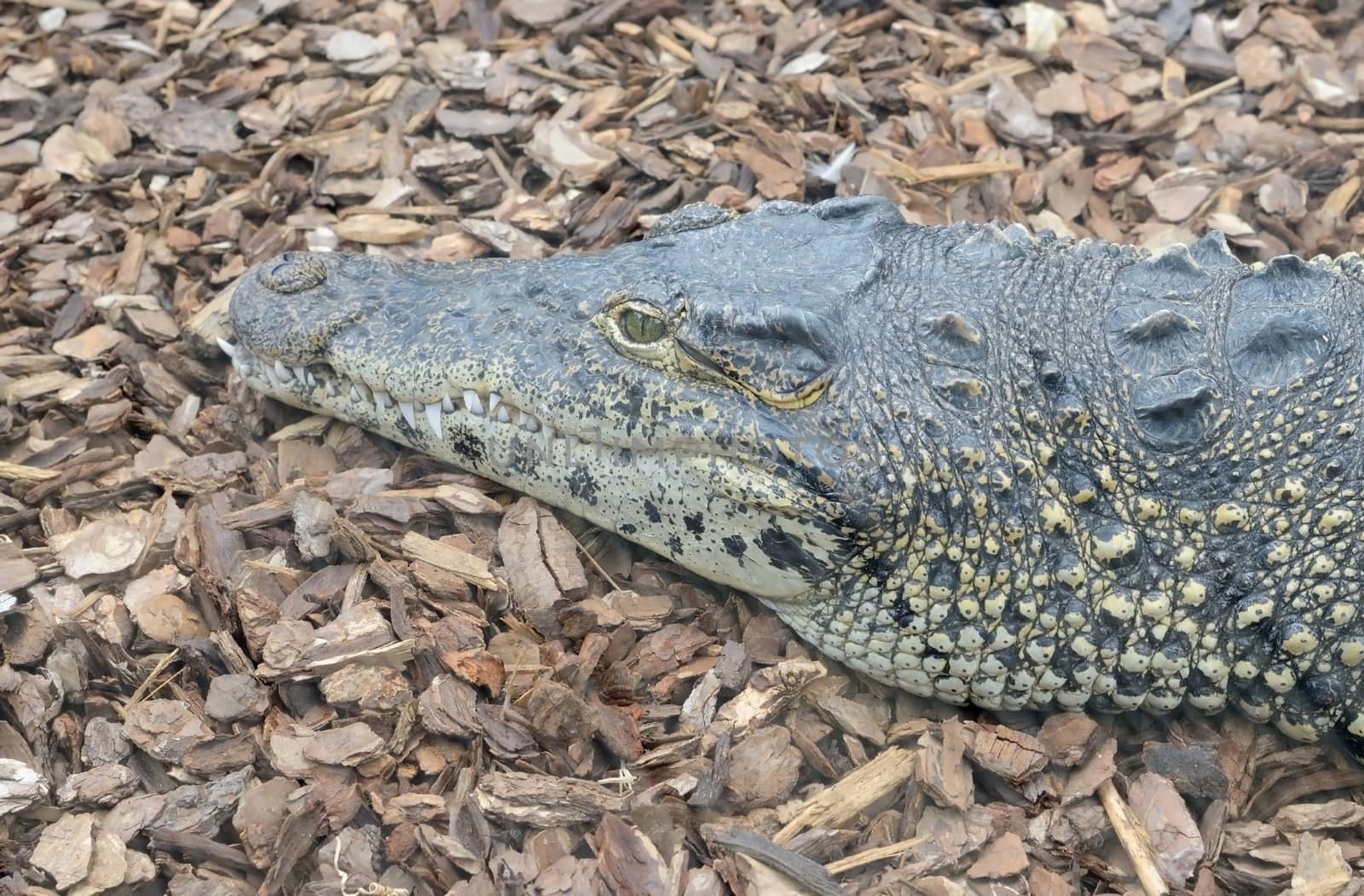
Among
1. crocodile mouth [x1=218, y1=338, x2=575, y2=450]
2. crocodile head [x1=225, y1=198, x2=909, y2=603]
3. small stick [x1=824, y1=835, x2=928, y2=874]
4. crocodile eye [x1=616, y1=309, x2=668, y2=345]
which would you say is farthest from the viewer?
crocodile mouth [x1=218, y1=338, x2=575, y2=450]

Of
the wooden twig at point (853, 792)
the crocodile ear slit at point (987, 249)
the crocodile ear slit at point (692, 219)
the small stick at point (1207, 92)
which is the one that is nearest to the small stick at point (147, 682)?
the wooden twig at point (853, 792)

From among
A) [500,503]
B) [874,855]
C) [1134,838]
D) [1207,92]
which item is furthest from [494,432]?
[1207,92]

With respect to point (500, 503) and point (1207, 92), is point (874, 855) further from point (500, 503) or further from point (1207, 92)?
point (1207, 92)

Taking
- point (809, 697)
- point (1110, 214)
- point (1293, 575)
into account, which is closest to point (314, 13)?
point (1110, 214)

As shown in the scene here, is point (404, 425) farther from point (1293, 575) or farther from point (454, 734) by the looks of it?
point (1293, 575)

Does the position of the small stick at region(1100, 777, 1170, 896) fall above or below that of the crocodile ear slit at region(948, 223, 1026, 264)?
below

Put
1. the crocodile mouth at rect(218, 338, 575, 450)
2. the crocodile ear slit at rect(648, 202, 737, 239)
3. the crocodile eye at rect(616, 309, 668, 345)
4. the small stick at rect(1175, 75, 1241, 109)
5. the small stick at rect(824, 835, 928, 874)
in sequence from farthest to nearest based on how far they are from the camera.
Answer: the small stick at rect(1175, 75, 1241, 109) < the crocodile ear slit at rect(648, 202, 737, 239) < the crocodile mouth at rect(218, 338, 575, 450) < the crocodile eye at rect(616, 309, 668, 345) < the small stick at rect(824, 835, 928, 874)

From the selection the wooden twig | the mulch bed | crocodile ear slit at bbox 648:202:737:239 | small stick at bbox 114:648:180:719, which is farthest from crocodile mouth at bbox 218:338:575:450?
the wooden twig

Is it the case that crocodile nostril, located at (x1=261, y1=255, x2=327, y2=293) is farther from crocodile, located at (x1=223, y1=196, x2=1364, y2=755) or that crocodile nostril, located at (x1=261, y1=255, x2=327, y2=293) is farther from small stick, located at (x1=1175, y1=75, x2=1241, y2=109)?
small stick, located at (x1=1175, y1=75, x2=1241, y2=109)
